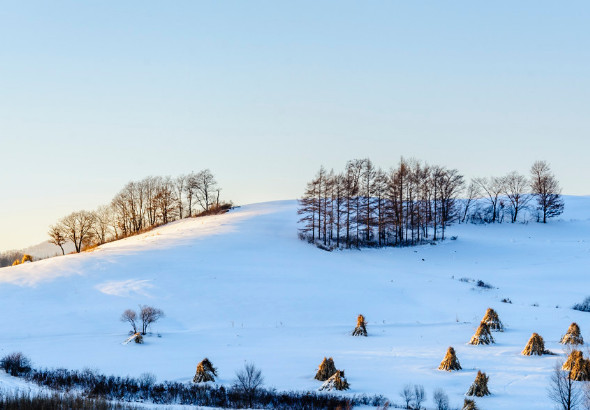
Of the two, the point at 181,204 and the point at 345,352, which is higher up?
the point at 181,204

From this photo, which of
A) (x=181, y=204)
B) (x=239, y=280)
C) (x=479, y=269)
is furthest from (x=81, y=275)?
(x=181, y=204)

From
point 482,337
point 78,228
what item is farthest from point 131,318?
point 78,228

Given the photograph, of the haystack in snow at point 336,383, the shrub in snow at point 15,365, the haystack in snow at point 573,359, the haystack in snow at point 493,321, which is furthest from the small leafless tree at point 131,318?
the haystack in snow at point 573,359

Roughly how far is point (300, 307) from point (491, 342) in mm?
12410

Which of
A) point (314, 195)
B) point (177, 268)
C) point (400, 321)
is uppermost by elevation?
point (314, 195)

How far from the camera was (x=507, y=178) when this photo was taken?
77125mm

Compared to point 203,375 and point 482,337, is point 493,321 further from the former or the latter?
point 203,375

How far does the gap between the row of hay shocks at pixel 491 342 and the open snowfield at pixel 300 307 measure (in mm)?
498

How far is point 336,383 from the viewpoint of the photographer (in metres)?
18.1

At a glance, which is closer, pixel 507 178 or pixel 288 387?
pixel 288 387

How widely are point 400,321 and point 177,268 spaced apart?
1835cm

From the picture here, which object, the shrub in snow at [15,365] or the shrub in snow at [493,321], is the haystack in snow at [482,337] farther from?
the shrub in snow at [15,365]

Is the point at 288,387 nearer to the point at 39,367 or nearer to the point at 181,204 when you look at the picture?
the point at 39,367

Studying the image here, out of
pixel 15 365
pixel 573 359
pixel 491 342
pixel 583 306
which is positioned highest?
pixel 573 359
